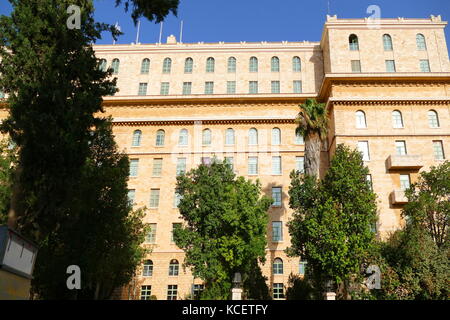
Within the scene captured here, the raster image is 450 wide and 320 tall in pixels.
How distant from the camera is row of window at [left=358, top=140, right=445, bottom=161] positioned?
30.8 metres

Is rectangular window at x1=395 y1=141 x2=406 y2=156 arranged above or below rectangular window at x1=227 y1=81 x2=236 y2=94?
below

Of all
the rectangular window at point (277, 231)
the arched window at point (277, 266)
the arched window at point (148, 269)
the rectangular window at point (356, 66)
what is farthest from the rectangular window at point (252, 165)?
the rectangular window at point (356, 66)

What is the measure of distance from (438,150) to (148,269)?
2443 cm

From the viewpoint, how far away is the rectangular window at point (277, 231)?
31984mm

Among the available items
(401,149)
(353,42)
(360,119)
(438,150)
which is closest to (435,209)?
(401,149)

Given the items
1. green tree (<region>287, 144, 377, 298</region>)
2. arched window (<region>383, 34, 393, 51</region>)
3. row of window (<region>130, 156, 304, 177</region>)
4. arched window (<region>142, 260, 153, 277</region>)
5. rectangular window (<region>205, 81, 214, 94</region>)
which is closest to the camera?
green tree (<region>287, 144, 377, 298</region>)

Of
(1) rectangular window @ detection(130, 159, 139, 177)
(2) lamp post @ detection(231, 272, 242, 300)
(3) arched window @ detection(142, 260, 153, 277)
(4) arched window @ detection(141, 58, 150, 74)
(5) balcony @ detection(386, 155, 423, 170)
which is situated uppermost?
(4) arched window @ detection(141, 58, 150, 74)

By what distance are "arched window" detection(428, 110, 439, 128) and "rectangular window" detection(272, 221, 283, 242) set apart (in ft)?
46.9

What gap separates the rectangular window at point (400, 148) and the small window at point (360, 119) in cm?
281

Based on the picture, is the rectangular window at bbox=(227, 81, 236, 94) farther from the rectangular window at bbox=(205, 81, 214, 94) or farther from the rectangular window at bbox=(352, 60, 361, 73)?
the rectangular window at bbox=(352, 60, 361, 73)

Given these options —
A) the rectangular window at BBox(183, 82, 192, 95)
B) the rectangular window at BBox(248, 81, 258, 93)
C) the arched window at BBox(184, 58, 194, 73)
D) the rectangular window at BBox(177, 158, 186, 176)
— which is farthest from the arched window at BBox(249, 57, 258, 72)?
the rectangular window at BBox(177, 158, 186, 176)

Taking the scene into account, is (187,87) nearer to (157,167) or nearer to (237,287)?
(157,167)

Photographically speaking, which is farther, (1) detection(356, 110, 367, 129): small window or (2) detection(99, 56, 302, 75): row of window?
(2) detection(99, 56, 302, 75): row of window
